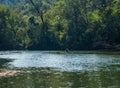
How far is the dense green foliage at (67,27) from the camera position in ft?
407

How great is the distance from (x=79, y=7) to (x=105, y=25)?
15.6 m

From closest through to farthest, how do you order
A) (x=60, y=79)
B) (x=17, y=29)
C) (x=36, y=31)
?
(x=60, y=79), (x=36, y=31), (x=17, y=29)

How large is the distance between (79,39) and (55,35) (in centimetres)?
1175

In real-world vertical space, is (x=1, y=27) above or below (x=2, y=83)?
above

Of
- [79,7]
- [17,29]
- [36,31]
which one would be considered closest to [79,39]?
[79,7]

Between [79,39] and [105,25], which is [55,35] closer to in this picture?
[79,39]

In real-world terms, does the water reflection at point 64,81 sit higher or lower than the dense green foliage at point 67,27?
lower

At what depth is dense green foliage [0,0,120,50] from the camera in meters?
124

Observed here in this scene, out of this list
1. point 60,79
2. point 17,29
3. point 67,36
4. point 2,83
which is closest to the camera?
point 2,83

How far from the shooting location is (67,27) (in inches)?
5290

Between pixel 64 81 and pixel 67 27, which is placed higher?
pixel 67 27

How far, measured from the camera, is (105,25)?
407 feet

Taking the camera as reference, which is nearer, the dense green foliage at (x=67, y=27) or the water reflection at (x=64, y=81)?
the water reflection at (x=64, y=81)

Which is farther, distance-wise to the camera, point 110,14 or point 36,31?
point 36,31
